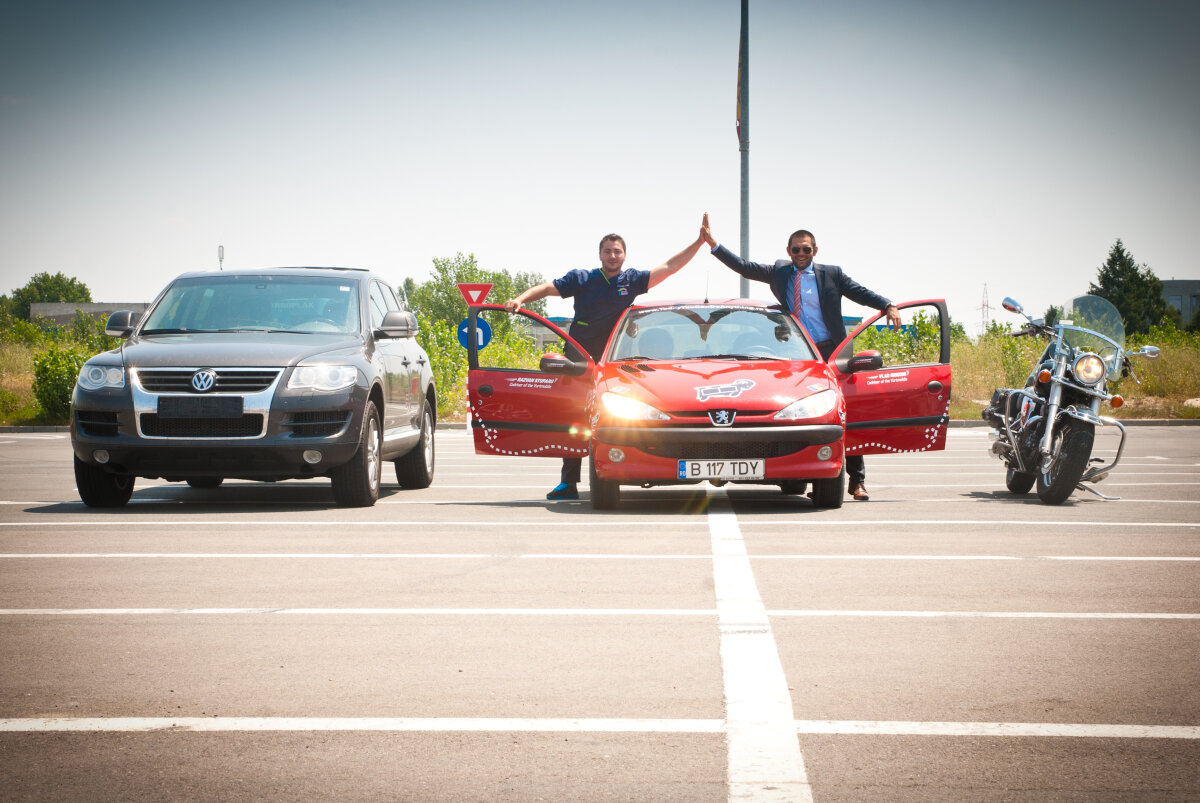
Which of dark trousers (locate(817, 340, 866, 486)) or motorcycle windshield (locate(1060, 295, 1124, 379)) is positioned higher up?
motorcycle windshield (locate(1060, 295, 1124, 379))

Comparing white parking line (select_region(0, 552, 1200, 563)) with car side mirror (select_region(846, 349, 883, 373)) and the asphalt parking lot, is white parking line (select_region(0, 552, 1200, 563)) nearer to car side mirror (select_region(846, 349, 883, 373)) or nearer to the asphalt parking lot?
the asphalt parking lot

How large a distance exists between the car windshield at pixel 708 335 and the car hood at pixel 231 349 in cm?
227

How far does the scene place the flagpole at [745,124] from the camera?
20.0 metres

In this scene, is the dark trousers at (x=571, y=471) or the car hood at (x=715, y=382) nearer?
the car hood at (x=715, y=382)

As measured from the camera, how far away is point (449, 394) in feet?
99.9

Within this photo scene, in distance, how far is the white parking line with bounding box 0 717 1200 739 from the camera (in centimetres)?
398

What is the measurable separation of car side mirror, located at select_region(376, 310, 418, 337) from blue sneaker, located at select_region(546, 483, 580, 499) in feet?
5.91

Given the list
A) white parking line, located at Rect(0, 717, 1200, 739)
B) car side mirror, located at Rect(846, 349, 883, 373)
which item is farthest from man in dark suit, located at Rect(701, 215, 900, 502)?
white parking line, located at Rect(0, 717, 1200, 739)

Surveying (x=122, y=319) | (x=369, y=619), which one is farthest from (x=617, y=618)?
(x=122, y=319)

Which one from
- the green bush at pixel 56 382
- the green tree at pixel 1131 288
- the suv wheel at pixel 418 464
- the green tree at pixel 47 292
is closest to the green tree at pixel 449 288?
the green tree at pixel 1131 288

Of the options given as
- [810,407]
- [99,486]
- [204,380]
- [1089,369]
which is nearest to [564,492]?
[810,407]

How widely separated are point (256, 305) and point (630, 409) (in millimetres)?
3538

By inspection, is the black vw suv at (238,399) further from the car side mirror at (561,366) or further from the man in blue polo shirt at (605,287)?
the man in blue polo shirt at (605,287)

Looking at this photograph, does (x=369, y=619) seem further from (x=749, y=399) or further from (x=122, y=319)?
(x=122, y=319)
